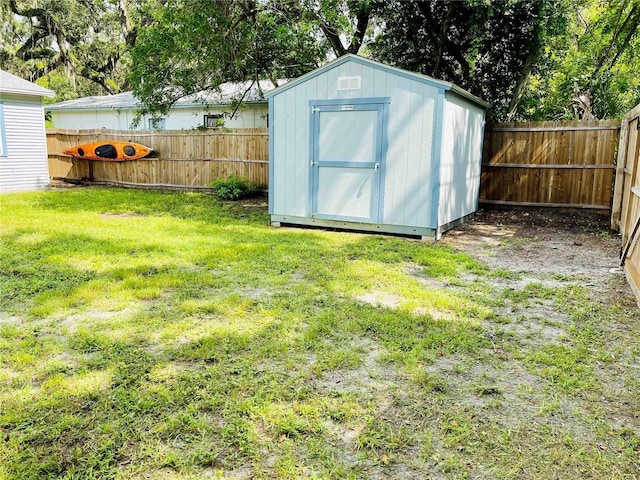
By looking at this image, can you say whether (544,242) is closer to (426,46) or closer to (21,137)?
(426,46)

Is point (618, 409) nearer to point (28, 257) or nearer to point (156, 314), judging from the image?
point (156, 314)

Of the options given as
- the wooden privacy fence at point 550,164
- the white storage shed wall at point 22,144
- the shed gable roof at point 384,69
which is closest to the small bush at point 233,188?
the shed gable roof at point 384,69

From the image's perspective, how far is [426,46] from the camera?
397 inches

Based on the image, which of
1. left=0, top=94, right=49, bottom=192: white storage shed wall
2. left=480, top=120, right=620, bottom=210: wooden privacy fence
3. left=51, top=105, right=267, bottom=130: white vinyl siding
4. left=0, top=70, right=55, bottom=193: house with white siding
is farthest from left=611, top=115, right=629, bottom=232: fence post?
left=0, top=94, right=49, bottom=192: white storage shed wall

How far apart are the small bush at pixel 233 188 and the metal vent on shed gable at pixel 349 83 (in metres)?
4.10

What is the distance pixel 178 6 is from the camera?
8203 mm

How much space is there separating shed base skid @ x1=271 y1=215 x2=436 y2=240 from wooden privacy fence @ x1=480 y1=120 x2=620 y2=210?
3.45 m

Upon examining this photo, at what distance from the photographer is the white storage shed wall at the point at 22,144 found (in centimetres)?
1059

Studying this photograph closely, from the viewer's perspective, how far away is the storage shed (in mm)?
6094

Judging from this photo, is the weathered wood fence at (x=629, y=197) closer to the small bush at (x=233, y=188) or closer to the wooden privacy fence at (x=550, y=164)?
the wooden privacy fence at (x=550, y=164)

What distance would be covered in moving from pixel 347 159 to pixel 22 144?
8461mm

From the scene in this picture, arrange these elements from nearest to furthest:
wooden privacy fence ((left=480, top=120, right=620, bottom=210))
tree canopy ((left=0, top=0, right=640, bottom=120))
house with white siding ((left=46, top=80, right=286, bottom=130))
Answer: tree canopy ((left=0, top=0, right=640, bottom=120)) < wooden privacy fence ((left=480, top=120, right=620, bottom=210)) < house with white siding ((left=46, top=80, right=286, bottom=130))

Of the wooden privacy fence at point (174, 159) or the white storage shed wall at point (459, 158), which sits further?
the wooden privacy fence at point (174, 159)

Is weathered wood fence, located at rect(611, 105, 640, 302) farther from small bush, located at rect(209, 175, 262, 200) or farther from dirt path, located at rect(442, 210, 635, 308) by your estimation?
small bush, located at rect(209, 175, 262, 200)
